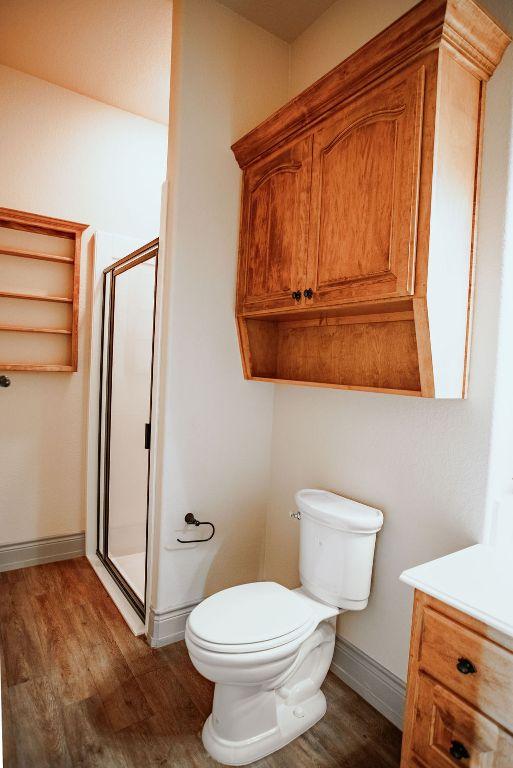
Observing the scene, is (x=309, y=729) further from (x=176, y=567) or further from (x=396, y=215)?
(x=396, y=215)

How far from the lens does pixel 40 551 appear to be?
275cm

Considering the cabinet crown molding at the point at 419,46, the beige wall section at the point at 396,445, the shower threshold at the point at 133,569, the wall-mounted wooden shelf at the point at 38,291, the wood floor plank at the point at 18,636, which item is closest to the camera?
the cabinet crown molding at the point at 419,46

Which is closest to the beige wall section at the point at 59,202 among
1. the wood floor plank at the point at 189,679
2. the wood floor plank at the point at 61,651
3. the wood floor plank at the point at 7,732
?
the wood floor plank at the point at 61,651

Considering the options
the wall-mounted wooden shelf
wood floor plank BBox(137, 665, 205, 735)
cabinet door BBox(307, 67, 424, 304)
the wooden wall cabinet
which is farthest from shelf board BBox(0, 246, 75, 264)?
wood floor plank BBox(137, 665, 205, 735)

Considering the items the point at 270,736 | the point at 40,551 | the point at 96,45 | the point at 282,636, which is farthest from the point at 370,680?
the point at 96,45

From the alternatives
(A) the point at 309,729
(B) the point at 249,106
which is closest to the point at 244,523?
(A) the point at 309,729

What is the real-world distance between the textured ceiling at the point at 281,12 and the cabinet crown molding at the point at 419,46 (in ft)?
2.45

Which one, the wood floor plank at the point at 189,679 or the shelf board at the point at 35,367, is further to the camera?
the shelf board at the point at 35,367

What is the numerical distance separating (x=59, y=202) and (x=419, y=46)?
2139 mm

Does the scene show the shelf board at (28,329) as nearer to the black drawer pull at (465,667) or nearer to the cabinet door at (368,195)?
the cabinet door at (368,195)

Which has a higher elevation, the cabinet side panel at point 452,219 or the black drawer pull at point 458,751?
the cabinet side panel at point 452,219

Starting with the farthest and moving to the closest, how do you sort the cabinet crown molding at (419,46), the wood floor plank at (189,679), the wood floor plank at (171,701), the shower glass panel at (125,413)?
the shower glass panel at (125,413), the wood floor plank at (189,679), the wood floor plank at (171,701), the cabinet crown molding at (419,46)

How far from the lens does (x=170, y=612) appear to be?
2.07 m

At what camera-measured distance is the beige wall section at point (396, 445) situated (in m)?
1.40
